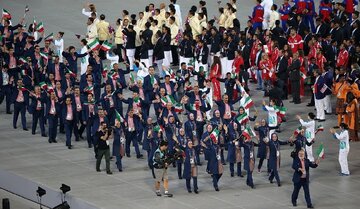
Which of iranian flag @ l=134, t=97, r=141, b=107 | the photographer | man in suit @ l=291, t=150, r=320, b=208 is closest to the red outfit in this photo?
iranian flag @ l=134, t=97, r=141, b=107

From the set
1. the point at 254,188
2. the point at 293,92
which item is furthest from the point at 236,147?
the point at 293,92

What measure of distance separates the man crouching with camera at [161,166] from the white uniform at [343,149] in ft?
17.0

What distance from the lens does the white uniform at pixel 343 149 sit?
3688cm

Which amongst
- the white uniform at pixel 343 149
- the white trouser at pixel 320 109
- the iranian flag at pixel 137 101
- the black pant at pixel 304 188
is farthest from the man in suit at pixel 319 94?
the black pant at pixel 304 188

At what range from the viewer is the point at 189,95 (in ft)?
132

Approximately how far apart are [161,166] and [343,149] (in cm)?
564

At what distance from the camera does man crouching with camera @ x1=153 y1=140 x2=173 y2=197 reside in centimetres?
3516

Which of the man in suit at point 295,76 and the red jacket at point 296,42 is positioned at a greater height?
the red jacket at point 296,42

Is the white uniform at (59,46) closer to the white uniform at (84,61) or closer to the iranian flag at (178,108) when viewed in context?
the white uniform at (84,61)

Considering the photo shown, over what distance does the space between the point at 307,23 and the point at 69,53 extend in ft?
33.7

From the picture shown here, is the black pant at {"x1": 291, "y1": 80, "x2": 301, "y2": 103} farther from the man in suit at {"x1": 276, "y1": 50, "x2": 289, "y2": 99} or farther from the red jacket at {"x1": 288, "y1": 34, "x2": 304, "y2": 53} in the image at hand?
the red jacket at {"x1": 288, "y1": 34, "x2": 304, "y2": 53}

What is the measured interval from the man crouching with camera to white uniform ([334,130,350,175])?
518 centimetres

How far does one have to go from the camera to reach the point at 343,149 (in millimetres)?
37094

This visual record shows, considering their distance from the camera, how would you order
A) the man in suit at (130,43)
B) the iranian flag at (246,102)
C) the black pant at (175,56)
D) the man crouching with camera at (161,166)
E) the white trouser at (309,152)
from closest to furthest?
the man crouching with camera at (161,166) → the white trouser at (309,152) → the iranian flag at (246,102) → the man in suit at (130,43) → the black pant at (175,56)
